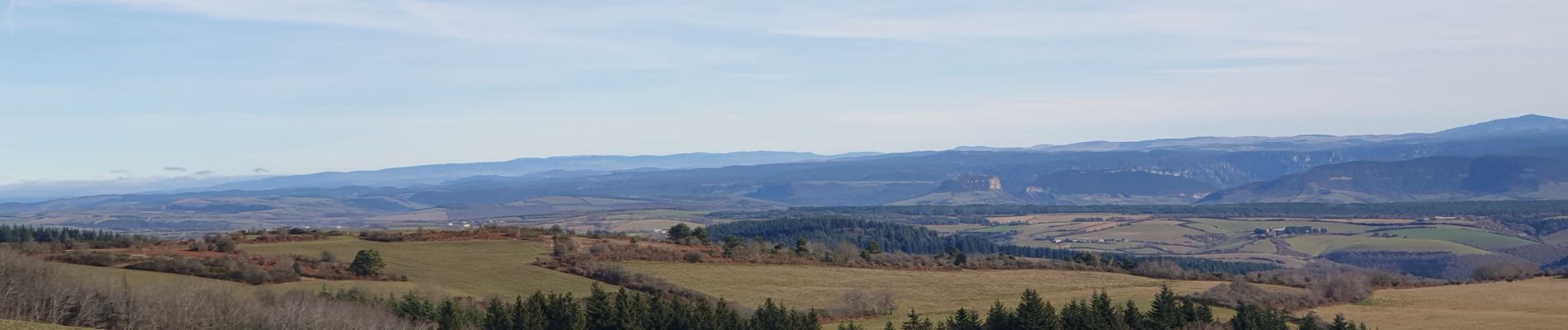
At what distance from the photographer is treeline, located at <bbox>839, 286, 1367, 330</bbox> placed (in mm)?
54750

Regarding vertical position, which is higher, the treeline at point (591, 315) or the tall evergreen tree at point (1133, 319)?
the treeline at point (591, 315)

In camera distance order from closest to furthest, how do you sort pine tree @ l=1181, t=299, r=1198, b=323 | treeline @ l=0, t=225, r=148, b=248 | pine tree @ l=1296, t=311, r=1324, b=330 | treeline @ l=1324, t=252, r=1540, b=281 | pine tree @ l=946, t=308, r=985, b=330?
pine tree @ l=946, t=308, r=985, b=330, pine tree @ l=1296, t=311, r=1324, b=330, pine tree @ l=1181, t=299, r=1198, b=323, treeline @ l=0, t=225, r=148, b=248, treeline @ l=1324, t=252, r=1540, b=281

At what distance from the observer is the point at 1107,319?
2212 inches

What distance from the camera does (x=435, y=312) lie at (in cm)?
5606

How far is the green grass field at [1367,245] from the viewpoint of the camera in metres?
159

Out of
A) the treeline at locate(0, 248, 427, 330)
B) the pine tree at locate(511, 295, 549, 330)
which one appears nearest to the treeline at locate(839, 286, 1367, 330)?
the pine tree at locate(511, 295, 549, 330)

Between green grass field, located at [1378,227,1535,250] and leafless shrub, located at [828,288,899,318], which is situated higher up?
leafless shrub, located at [828,288,899,318]

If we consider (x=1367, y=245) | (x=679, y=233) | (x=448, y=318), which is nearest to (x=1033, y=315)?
(x=448, y=318)

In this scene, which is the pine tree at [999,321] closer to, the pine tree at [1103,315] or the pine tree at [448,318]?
the pine tree at [1103,315]

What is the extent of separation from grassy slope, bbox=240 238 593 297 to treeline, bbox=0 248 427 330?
11.6m

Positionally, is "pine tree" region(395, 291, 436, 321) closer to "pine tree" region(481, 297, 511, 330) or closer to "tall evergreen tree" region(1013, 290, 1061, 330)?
"pine tree" region(481, 297, 511, 330)

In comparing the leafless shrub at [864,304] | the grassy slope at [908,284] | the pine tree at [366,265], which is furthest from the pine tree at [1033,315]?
the pine tree at [366,265]

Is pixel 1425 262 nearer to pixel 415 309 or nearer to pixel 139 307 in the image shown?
pixel 415 309

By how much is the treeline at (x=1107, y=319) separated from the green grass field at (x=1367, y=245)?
107 metres
